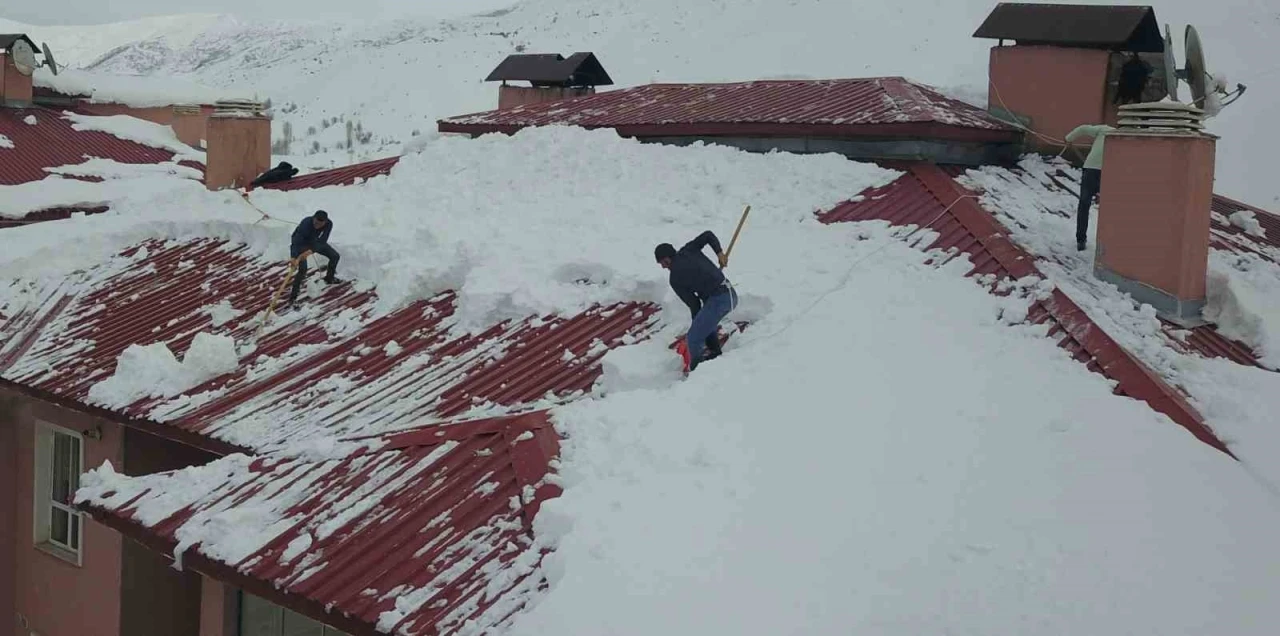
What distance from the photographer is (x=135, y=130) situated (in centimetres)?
2300

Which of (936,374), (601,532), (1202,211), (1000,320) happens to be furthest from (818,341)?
(1202,211)

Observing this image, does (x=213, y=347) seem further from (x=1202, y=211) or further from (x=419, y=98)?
(x=419, y=98)

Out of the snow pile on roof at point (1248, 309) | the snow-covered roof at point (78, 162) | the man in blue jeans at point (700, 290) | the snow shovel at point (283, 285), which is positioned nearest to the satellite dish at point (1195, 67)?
the snow pile on roof at point (1248, 309)

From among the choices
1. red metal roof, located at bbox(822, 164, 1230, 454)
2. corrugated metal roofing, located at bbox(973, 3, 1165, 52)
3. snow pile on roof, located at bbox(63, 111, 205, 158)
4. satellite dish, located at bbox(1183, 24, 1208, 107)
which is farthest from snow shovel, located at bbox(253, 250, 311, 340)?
snow pile on roof, located at bbox(63, 111, 205, 158)

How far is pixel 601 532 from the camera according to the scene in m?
5.42

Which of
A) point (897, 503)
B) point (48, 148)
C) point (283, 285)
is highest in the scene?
point (48, 148)

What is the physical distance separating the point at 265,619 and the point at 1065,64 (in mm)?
8939

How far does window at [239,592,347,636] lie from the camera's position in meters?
7.98

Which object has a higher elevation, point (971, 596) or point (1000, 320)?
point (1000, 320)

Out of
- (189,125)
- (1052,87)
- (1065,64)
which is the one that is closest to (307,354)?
(1052,87)

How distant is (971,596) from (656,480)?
1728mm

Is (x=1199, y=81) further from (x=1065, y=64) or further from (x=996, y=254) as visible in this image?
(x=996, y=254)

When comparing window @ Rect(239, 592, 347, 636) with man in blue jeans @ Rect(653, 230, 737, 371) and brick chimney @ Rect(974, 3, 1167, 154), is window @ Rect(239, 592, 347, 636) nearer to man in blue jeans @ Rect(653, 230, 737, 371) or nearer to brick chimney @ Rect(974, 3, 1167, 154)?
man in blue jeans @ Rect(653, 230, 737, 371)

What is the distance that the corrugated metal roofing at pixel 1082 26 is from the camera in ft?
35.8
